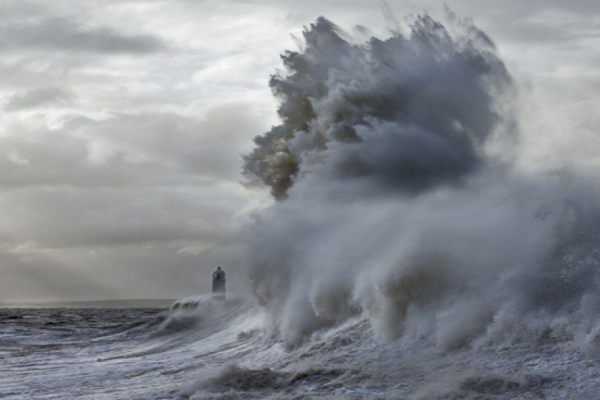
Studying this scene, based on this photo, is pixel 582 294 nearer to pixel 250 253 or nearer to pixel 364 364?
pixel 364 364

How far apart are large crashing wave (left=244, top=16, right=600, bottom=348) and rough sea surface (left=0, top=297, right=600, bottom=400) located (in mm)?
391

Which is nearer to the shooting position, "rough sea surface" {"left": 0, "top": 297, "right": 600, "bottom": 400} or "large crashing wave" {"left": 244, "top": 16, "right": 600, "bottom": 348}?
"rough sea surface" {"left": 0, "top": 297, "right": 600, "bottom": 400}

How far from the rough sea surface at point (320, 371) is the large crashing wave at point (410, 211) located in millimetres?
391

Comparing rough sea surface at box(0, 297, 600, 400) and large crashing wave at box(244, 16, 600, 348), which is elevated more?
large crashing wave at box(244, 16, 600, 348)

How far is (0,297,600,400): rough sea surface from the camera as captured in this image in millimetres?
7133

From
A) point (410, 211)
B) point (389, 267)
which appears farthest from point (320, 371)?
point (410, 211)

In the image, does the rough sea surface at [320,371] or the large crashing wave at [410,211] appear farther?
the large crashing wave at [410,211]

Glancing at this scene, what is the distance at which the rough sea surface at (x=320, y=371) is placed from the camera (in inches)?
281

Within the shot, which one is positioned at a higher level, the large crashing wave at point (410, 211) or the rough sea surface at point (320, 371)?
the large crashing wave at point (410, 211)

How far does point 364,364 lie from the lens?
30.0 feet

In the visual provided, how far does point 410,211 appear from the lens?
13383 mm

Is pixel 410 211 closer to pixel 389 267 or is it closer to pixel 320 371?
pixel 389 267

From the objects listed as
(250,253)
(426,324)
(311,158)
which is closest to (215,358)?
(250,253)

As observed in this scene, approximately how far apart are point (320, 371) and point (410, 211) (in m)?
5.18
